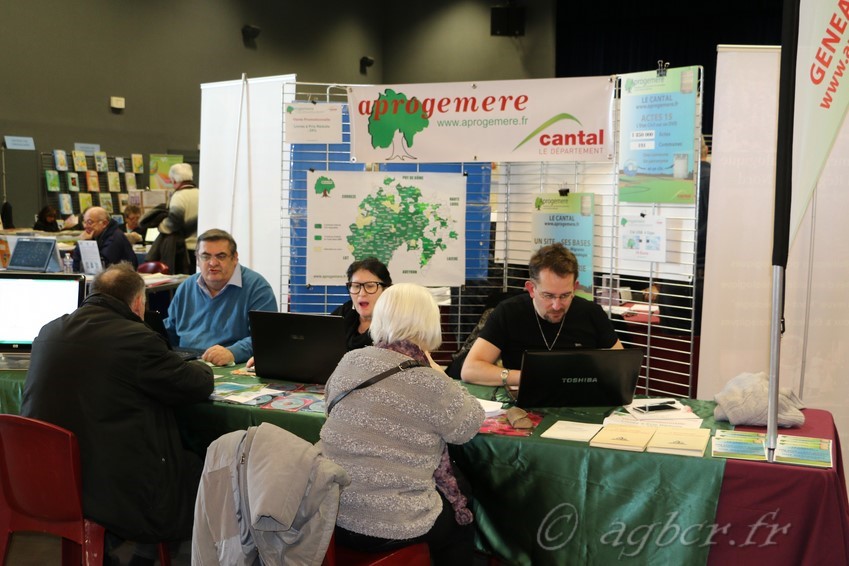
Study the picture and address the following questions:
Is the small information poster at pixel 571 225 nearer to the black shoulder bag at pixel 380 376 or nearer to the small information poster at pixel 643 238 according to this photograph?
the small information poster at pixel 643 238

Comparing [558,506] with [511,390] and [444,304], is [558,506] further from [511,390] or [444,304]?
[444,304]

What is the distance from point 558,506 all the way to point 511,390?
61 cm

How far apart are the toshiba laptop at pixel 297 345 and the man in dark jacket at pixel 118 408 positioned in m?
0.47

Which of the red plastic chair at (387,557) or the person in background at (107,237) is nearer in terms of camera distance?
the red plastic chair at (387,557)

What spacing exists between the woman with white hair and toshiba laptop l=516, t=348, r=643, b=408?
1.40ft

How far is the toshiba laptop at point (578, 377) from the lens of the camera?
270cm

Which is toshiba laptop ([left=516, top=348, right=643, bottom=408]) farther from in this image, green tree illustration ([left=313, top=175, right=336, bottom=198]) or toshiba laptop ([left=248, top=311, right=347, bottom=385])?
green tree illustration ([left=313, top=175, right=336, bottom=198])

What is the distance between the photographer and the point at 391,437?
224 cm

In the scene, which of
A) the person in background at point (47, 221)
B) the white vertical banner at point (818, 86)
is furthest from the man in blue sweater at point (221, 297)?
the person in background at point (47, 221)

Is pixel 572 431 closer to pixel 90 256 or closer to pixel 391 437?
pixel 391 437

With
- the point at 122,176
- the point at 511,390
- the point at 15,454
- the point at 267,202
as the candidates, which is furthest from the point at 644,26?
the point at 15,454

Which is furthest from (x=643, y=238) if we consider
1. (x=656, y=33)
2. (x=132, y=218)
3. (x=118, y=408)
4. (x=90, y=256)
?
(x=656, y=33)

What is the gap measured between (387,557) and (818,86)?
1605 millimetres

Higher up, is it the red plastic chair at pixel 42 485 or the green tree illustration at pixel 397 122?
the green tree illustration at pixel 397 122
